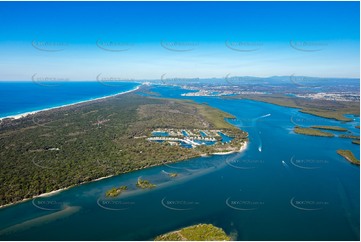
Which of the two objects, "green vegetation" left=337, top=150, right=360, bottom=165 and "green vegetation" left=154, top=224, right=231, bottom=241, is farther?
"green vegetation" left=337, top=150, right=360, bottom=165

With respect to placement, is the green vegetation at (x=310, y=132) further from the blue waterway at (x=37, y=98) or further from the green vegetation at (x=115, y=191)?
the blue waterway at (x=37, y=98)

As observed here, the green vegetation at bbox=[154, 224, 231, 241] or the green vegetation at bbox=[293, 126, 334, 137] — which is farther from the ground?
the green vegetation at bbox=[293, 126, 334, 137]

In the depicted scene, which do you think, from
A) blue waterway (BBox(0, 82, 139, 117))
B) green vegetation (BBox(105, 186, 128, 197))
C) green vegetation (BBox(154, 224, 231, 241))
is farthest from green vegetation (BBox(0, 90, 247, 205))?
blue waterway (BBox(0, 82, 139, 117))

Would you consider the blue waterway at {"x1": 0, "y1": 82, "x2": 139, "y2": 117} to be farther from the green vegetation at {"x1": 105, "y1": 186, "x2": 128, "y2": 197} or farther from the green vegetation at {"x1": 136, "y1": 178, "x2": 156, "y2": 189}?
the green vegetation at {"x1": 136, "y1": 178, "x2": 156, "y2": 189}

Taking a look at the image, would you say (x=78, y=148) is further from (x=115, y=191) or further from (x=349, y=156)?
(x=349, y=156)

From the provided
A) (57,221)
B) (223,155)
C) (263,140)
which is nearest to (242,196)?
(223,155)

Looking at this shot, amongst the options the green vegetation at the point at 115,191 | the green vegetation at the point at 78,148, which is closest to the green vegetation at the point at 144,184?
the green vegetation at the point at 115,191

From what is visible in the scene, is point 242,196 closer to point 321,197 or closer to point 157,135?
point 321,197

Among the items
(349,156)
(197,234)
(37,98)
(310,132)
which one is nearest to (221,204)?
(197,234)

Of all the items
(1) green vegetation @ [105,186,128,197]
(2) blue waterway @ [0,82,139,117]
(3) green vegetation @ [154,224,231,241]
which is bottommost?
(3) green vegetation @ [154,224,231,241]
